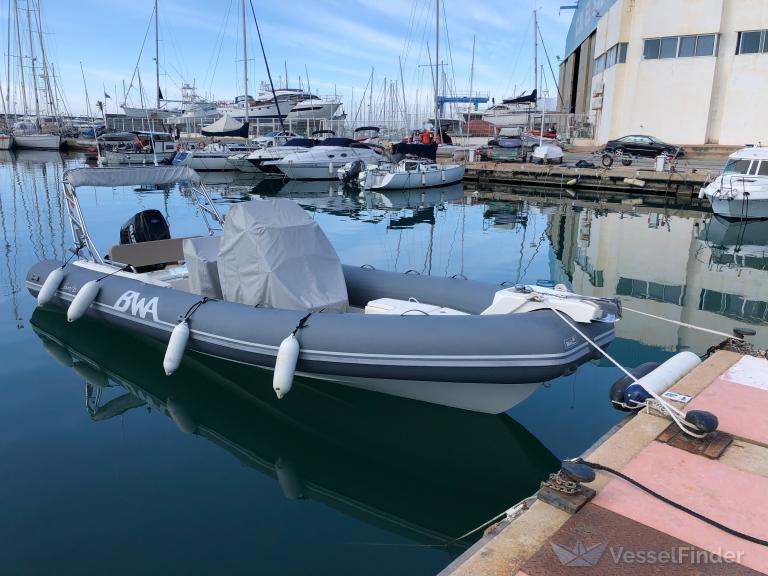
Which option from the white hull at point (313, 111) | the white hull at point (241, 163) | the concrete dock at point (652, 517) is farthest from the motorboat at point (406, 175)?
the white hull at point (313, 111)

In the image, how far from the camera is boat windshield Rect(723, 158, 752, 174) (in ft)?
58.6

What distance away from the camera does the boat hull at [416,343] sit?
190 inches

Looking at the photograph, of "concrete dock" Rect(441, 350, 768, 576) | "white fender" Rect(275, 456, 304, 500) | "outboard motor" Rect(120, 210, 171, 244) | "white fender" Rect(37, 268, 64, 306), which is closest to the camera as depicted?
"concrete dock" Rect(441, 350, 768, 576)

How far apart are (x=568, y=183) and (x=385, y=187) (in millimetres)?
8563

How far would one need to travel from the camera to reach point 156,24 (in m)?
38.5

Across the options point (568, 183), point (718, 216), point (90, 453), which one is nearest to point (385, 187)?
point (568, 183)

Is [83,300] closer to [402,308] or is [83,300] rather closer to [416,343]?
[402,308]

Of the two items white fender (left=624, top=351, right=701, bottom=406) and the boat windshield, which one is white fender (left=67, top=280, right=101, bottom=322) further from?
the boat windshield

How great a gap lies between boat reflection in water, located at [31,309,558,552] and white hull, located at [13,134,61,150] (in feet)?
166

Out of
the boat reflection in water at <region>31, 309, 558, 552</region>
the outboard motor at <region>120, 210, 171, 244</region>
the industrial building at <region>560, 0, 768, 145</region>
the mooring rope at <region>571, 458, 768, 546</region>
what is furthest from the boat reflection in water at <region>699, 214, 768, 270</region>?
the industrial building at <region>560, 0, 768, 145</region>

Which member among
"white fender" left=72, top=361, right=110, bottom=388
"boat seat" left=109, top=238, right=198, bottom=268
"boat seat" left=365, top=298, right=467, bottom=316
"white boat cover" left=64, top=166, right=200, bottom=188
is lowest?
"white fender" left=72, top=361, right=110, bottom=388

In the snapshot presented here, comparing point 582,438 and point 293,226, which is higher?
point 293,226

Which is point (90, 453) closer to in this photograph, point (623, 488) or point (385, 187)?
point (623, 488)

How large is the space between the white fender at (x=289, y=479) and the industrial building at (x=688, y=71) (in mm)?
30660
